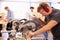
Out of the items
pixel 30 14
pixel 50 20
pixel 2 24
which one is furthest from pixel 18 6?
pixel 50 20

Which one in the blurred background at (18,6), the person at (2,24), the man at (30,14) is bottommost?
the person at (2,24)

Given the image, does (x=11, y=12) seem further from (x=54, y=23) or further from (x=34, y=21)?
(x=54, y=23)

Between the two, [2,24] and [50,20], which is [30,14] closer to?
[2,24]

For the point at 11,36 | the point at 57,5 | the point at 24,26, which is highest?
the point at 57,5

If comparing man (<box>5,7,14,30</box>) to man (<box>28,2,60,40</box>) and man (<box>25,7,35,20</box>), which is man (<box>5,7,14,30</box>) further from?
man (<box>28,2,60,40</box>)

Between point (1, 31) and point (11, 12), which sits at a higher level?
point (11, 12)

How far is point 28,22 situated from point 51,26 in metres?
0.93

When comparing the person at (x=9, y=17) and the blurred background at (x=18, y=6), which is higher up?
the blurred background at (x=18, y=6)

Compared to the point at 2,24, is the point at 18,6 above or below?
above

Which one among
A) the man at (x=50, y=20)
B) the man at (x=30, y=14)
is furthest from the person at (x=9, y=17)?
the man at (x=50, y=20)

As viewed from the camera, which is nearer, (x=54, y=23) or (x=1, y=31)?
(x=54, y=23)

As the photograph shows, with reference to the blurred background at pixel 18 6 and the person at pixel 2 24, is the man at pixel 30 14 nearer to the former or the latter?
the blurred background at pixel 18 6

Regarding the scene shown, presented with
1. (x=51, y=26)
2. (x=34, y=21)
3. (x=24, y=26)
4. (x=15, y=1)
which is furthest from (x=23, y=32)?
(x=51, y=26)

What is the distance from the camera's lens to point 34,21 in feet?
7.50
